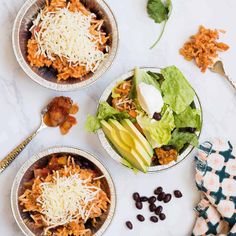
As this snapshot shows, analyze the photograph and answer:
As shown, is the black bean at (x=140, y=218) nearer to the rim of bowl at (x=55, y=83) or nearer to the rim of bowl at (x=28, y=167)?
the rim of bowl at (x=28, y=167)

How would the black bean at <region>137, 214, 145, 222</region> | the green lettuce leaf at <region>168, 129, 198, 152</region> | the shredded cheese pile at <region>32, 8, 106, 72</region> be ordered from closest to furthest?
the shredded cheese pile at <region>32, 8, 106, 72</region>
the green lettuce leaf at <region>168, 129, 198, 152</region>
the black bean at <region>137, 214, 145, 222</region>

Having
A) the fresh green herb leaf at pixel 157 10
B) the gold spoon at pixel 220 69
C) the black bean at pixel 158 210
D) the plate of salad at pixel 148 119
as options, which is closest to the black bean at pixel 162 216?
the black bean at pixel 158 210

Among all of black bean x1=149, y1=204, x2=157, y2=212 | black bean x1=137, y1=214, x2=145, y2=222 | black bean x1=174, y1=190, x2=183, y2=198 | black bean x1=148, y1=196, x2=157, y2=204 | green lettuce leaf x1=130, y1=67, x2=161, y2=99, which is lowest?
black bean x1=137, y1=214, x2=145, y2=222

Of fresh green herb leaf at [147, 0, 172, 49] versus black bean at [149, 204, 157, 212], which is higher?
fresh green herb leaf at [147, 0, 172, 49]

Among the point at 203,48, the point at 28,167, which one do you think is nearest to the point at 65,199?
the point at 28,167

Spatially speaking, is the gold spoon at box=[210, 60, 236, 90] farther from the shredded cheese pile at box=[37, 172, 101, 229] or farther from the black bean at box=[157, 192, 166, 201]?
the shredded cheese pile at box=[37, 172, 101, 229]

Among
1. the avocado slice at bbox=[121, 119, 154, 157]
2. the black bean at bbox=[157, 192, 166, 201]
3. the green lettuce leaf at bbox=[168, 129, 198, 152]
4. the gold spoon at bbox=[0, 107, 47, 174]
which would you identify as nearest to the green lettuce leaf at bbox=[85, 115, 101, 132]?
the avocado slice at bbox=[121, 119, 154, 157]

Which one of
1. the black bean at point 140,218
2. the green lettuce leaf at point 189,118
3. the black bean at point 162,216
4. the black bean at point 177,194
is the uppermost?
the green lettuce leaf at point 189,118
